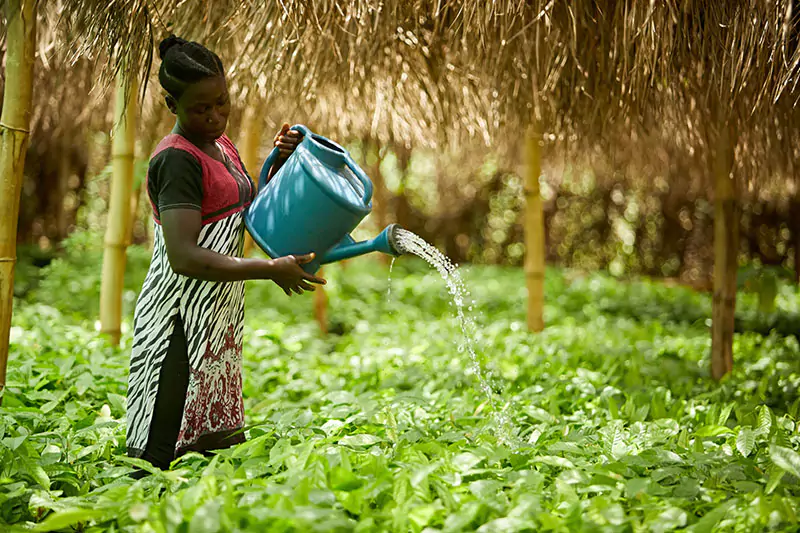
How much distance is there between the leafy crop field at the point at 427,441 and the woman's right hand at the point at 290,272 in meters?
0.45

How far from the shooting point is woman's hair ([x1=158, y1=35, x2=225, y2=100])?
1789 mm

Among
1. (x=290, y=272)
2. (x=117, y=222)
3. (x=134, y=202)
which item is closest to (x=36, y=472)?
(x=290, y=272)

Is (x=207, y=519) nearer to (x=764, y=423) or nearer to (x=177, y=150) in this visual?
(x=177, y=150)

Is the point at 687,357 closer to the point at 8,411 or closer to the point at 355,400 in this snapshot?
the point at 355,400

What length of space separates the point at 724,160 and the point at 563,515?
8.35 feet

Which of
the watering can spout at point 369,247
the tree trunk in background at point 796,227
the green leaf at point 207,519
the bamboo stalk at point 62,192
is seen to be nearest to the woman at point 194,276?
the watering can spout at point 369,247

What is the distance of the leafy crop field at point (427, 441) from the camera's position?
1.62 metres

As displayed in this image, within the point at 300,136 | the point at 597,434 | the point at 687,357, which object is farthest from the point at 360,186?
the point at 687,357

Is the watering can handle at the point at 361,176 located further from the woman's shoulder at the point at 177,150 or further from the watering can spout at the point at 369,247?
the woman's shoulder at the point at 177,150

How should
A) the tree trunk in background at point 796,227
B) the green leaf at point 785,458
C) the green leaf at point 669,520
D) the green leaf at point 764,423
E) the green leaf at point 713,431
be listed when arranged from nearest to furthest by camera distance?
1. the green leaf at point 669,520
2. the green leaf at point 785,458
3. the green leaf at point 764,423
4. the green leaf at point 713,431
5. the tree trunk in background at point 796,227

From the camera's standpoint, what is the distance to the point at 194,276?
1.79m

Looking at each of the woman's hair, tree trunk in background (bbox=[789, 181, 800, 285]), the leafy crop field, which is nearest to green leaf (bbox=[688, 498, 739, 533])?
the leafy crop field

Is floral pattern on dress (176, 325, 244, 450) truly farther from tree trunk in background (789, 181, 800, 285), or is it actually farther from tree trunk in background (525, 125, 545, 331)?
tree trunk in background (789, 181, 800, 285)

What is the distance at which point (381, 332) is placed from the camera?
5.27 metres
